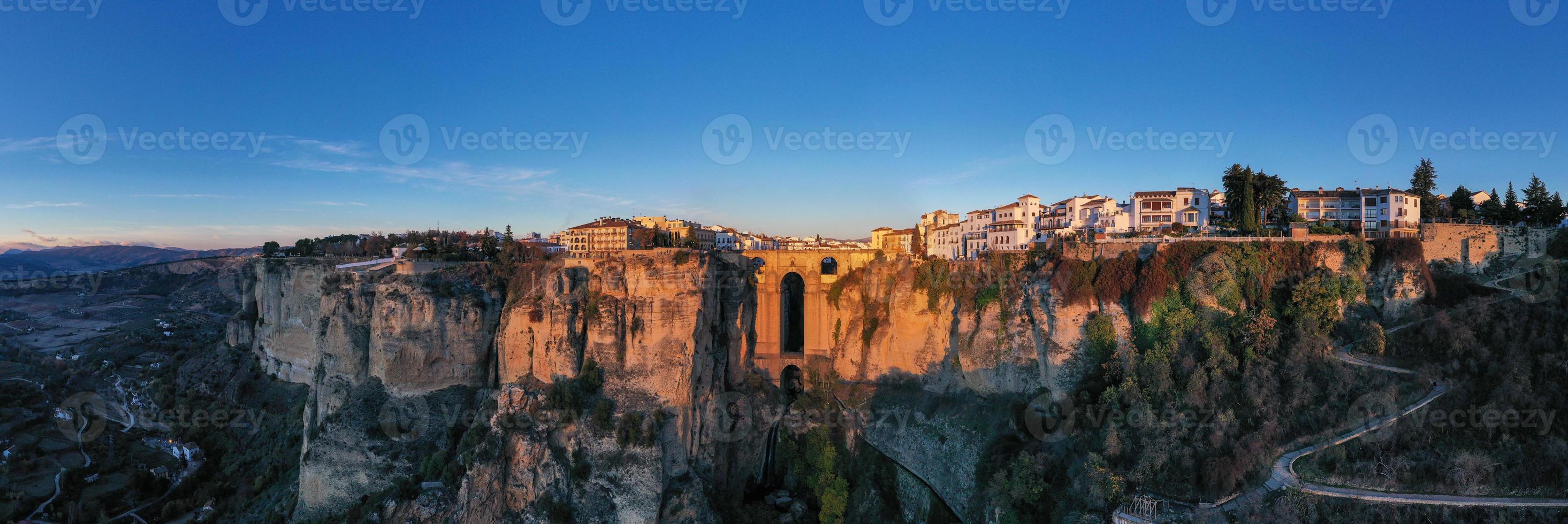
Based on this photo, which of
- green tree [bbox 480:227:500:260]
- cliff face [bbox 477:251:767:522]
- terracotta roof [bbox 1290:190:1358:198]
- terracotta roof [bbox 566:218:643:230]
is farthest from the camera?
terracotta roof [bbox 566:218:643:230]

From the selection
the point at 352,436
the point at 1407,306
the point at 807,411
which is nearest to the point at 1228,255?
the point at 1407,306

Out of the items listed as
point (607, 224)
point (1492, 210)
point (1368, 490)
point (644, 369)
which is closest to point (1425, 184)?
point (1492, 210)

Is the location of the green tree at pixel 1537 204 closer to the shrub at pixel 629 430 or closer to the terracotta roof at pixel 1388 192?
the terracotta roof at pixel 1388 192

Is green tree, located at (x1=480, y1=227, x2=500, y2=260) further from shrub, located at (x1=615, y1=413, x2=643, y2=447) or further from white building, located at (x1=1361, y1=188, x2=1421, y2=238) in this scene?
white building, located at (x1=1361, y1=188, x2=1421, y2=238)

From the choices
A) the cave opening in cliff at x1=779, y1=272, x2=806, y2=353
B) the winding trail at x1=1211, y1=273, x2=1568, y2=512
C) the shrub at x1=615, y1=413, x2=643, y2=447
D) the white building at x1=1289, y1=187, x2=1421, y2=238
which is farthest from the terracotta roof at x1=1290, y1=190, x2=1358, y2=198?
the shrub at x1=615, y1=413, x2=643, y2=447

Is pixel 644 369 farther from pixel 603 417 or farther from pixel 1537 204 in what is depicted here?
pixel 1537 204

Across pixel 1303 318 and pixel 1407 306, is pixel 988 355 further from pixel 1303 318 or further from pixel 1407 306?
pixel 1407 306

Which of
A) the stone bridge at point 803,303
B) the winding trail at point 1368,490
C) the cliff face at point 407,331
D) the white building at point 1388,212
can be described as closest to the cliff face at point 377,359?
the cliff face at point 407,331
